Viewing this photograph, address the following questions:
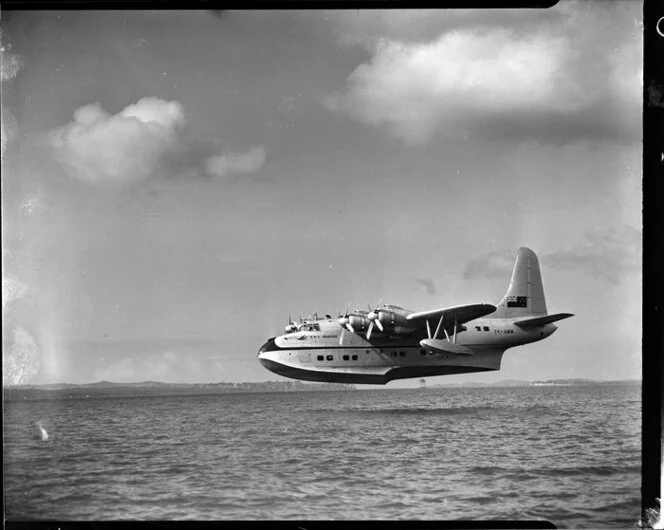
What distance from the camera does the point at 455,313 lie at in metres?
17.3

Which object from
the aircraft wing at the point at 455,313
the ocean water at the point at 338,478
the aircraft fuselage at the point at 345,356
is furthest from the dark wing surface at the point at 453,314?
the ocean water at the point at 338,478

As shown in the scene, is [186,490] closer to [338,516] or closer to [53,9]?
[338,516]

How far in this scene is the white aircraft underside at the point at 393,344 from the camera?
60.5 feet

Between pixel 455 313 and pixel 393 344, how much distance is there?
8.86 feet

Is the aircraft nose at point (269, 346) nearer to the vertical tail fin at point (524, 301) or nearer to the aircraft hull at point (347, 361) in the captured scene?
the aircraft hull at point (347, 361)

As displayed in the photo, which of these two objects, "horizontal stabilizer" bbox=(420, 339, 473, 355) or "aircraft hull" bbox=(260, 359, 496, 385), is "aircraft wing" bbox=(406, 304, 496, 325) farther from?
"aircraft hull" bbox=(260, 359, 496, 385)

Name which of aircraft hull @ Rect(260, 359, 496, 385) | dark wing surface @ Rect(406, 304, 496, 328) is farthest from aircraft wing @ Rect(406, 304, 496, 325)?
aircraft hull @ Rect(260, 359, 496, 385)

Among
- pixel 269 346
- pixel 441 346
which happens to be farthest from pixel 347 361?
pixel 441 346

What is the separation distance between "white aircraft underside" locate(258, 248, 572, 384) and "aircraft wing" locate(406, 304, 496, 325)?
3cm

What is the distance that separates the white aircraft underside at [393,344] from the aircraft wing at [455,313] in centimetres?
3

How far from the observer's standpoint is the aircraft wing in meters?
16.8

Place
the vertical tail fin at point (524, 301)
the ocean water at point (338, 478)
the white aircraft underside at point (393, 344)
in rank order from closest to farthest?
the ocean water at point (338, 478), the white aircraft underside at point (393, 344), the vertical tail fin at point (524, 301)

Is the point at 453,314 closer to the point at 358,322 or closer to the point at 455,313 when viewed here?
the point at 455,313

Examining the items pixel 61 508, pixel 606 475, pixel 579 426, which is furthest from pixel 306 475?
pixel 579 426
